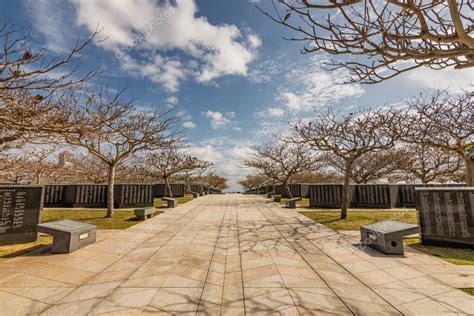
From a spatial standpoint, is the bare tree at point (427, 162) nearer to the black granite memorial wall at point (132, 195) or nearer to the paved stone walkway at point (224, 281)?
the paved stone walkway at point (224, 281)

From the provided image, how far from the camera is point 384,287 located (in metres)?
4.13

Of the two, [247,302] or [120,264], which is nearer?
[247,302]

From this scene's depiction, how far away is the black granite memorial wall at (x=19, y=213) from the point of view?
6.95m

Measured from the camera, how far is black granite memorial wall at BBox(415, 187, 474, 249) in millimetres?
6582

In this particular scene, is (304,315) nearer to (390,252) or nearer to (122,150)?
(390,252)

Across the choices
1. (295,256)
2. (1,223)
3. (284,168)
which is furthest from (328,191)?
(1,223)

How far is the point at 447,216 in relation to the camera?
6852 millimetres

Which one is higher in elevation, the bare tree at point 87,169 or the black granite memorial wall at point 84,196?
the bare tree at point 87,169

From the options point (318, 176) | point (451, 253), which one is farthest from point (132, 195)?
point (318, 176)

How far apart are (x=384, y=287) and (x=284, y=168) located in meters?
19.4

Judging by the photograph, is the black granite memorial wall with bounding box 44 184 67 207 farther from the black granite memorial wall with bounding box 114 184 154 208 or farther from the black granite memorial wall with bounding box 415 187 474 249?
the black granite memorial wall with bounding box 415 187 474 249

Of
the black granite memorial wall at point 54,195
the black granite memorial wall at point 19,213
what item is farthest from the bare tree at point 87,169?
the black granite memorial wall at point 19,213

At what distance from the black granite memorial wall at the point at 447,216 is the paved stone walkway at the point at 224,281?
1.63m

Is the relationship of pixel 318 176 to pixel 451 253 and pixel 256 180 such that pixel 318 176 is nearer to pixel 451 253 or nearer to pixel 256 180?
pixel 256 180
